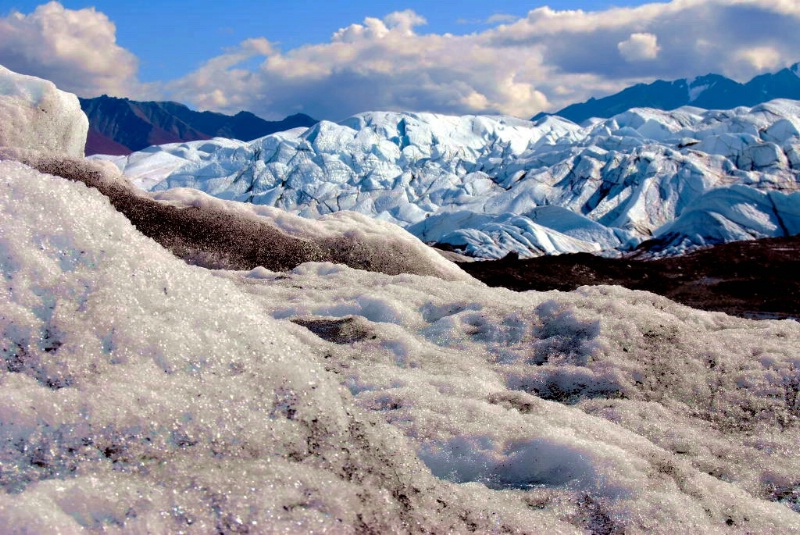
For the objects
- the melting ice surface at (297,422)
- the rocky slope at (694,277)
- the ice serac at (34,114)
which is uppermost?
the ice serac at (34,114)

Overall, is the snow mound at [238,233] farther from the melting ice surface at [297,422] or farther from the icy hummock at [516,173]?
the icy hummock at [516,173]

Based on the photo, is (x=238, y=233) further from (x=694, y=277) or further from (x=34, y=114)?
(x=694, y=277)

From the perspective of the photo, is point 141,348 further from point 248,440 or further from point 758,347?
point 758,347

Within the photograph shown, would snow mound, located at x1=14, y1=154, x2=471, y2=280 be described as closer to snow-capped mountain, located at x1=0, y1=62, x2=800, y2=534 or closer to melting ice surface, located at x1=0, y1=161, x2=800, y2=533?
snow-capped mountain, located at x1=0, y1=62, x2=800, y2=534

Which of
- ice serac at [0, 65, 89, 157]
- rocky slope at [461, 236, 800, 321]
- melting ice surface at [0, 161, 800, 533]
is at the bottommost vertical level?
rocky slope at [461, 236, 800, 321]

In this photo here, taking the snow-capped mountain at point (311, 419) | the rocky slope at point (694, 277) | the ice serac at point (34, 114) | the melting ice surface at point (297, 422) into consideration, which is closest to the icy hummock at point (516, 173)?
the rocky slope at point (694, 277)

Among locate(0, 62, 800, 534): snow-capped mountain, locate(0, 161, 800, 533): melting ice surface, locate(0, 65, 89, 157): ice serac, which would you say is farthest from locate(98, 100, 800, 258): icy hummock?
locate(0, 161, 800, 533): melting ice surface
